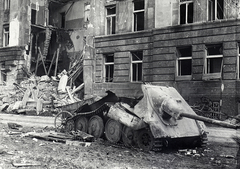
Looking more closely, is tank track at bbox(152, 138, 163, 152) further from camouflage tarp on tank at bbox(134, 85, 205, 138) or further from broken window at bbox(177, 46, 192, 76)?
broken window at bbox(177, 46, 192, 76)

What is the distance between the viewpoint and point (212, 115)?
661 inches

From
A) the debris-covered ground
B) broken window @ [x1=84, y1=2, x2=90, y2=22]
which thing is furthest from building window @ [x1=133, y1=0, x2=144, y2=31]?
the debris-covered ground

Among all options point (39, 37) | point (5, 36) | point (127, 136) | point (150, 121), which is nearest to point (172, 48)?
point (127, 136)

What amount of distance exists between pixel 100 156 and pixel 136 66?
1292cm

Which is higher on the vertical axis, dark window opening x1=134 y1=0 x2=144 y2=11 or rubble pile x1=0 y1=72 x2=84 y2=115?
dark window opening x1=134 y1=0 x2=144 y2=11

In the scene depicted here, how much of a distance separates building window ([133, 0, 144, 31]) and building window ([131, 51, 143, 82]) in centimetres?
174

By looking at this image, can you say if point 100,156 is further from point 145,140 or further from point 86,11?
point 86,11

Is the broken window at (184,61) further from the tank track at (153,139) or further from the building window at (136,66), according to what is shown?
the tank track at (153,139)

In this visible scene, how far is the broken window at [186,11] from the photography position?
18.5 metres

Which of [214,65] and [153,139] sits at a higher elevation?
[214,65]

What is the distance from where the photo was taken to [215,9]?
17359mm

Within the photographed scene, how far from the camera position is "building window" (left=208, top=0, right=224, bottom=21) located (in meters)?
17.3

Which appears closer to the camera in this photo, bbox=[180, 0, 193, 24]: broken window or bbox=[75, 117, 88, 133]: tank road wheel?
bbox=[75, 117, 88, 133]: tank road wheel

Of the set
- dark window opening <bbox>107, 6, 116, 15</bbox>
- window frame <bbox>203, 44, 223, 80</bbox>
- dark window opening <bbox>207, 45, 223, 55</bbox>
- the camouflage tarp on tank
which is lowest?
the camouflage tarp on tank
